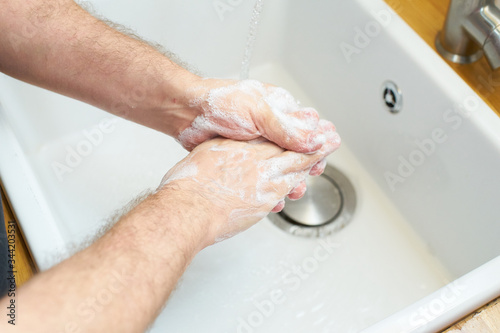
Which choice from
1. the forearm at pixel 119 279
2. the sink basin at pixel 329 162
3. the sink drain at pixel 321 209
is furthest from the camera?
the sink drain at pixel 321 209

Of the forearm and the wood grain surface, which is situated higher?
the forearm

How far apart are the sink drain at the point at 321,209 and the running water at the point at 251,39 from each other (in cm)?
22

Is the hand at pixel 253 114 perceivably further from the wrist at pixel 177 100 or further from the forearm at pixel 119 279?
the forearm at pixel 119 279

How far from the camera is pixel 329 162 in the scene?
91 centimetres

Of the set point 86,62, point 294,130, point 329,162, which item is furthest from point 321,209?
point 86,62

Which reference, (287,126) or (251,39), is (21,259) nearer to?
(287,126)

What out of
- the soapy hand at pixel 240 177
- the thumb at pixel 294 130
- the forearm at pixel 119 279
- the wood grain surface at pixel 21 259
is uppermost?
the thumb at pixel 294 130

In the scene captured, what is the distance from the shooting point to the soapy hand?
60 cm

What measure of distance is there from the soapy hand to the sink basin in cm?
15

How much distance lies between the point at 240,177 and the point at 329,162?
0.31m

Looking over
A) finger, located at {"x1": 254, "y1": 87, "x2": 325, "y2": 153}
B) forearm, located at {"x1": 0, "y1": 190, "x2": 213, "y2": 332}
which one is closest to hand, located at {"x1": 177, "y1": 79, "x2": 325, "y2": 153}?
finger, located at {"x1": 254, "y1": 87, "x2": 325, "y2": 153}

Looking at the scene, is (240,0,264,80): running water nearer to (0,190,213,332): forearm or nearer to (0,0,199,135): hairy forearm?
(0,0,199,135): hairy forearm

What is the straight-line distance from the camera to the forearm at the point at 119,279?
0.41 meters

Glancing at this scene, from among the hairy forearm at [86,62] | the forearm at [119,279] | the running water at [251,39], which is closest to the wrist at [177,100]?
the hairy forearm at [86,62]
